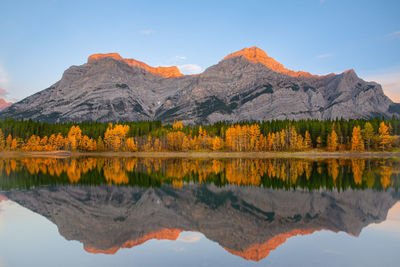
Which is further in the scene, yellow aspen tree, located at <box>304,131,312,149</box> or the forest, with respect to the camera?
yellow aspen tree, located at <box>304,131,312,149</box>

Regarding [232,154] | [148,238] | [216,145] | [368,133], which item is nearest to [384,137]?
[368,133]

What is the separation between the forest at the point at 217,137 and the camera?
5487 inches

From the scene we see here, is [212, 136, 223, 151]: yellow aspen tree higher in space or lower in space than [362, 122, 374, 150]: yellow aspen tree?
lower

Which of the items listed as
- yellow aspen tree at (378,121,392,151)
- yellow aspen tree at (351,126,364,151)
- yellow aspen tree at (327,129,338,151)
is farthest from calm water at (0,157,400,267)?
yellow aspen tree at (378,121,392,151)

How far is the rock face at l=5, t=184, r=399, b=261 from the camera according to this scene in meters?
19.3

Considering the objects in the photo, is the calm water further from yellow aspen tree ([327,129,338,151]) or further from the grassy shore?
yellow aspen tree ([327,129,338,151])

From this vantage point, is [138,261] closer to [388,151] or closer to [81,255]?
[81,255]

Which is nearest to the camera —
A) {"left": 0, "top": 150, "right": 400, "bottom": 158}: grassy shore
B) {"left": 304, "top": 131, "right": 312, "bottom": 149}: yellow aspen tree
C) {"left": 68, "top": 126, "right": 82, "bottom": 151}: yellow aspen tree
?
{"left": 0, "top": 150, "right": 400, "bottom": 158}: grassy shore

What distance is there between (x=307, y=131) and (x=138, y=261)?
480 ft

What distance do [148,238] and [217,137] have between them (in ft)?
446

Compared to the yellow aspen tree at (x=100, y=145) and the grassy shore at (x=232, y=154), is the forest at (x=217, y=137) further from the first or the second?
the grassy shore at (x=232, y=154)

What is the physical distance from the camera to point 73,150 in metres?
161

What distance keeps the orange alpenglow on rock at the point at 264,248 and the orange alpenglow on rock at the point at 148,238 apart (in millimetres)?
4727

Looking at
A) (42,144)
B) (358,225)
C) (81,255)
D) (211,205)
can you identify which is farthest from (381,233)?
(42,144)
